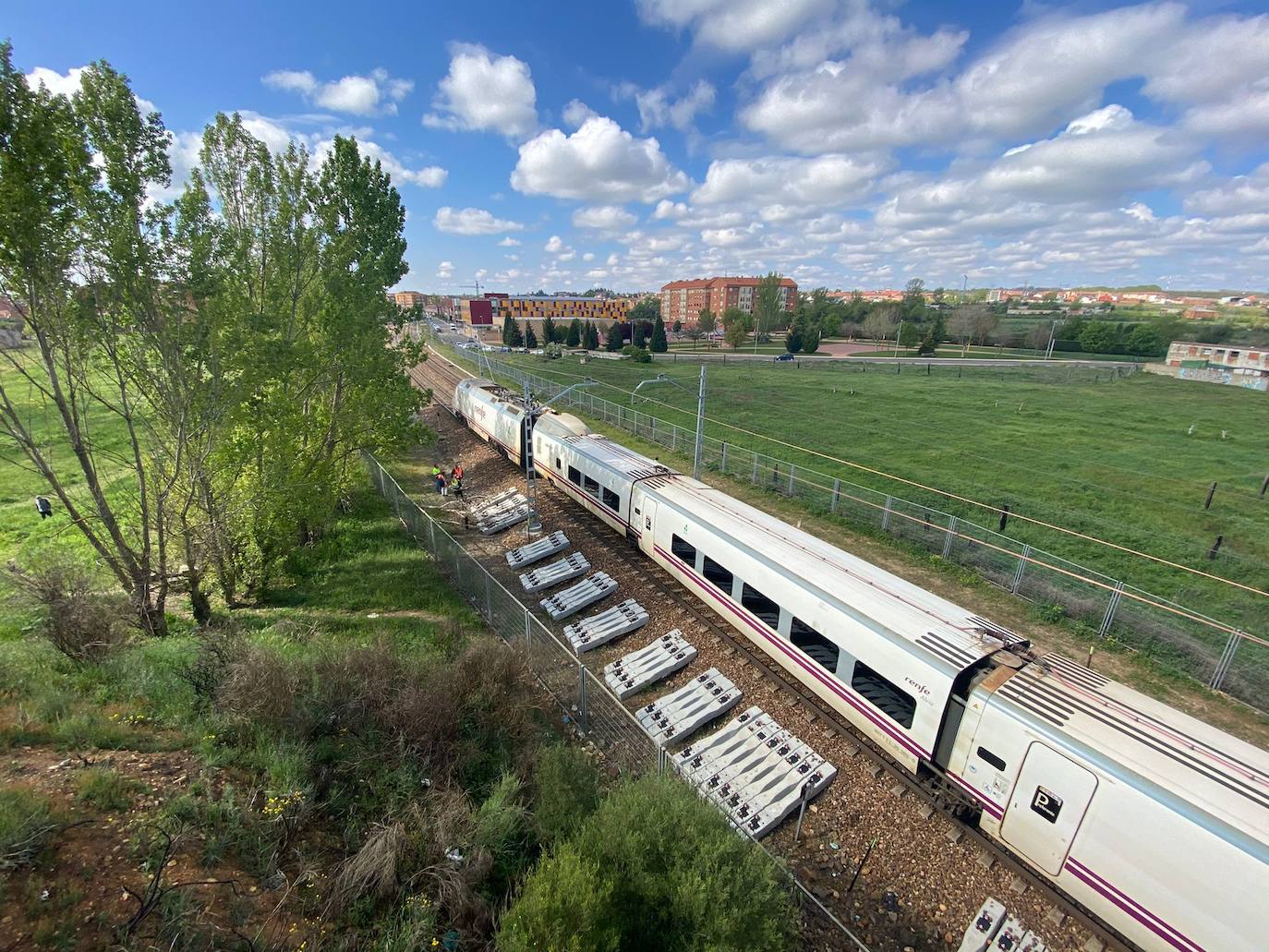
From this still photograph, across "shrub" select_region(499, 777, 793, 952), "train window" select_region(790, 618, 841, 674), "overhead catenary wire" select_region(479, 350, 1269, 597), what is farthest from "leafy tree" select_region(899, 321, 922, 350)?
"shrub" select_region(499, 777, 793, 952)

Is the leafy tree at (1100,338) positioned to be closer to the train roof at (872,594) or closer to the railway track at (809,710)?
the railway track at (809,710)

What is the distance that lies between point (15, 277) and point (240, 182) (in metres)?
6.00

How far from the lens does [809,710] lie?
423 inches

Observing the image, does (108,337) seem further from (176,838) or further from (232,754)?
(176,838)

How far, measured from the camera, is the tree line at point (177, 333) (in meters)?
8.92

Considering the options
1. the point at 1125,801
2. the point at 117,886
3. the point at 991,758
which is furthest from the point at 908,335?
the point at 117,886

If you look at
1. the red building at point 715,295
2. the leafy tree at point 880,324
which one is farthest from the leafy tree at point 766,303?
the red building at point 715,295

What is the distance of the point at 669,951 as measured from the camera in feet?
16.8

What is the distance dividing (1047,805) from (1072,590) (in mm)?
10112

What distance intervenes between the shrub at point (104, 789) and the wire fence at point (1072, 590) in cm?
1845

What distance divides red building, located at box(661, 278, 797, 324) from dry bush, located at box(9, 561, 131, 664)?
471 feet

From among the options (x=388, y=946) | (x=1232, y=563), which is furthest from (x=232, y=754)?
(x=1232, y=563)

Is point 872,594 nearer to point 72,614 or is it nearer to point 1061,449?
point 72,614

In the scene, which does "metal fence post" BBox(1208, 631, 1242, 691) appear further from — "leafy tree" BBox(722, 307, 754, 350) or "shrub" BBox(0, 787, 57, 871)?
"leafy tree" BBox(722, 307, 754, 350)
